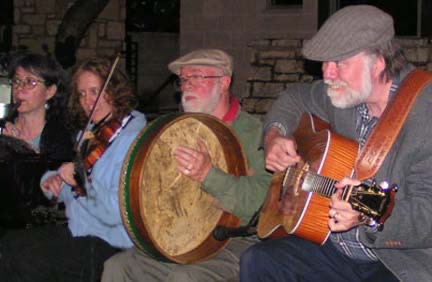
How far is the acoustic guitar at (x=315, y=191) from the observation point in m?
2.85

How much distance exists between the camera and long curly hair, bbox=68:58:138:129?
4090 millimetres

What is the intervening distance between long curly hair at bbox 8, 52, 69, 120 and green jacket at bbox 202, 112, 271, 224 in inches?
44.5

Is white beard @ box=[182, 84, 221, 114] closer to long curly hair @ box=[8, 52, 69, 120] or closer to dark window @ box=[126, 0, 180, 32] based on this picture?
long curly hair @ box=[8, 52, 69, 120]

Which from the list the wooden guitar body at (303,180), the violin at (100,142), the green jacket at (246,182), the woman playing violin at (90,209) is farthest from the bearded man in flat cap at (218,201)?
the violin at (100,142)

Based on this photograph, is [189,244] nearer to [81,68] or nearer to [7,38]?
[81,68]

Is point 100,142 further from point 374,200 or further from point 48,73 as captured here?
point 374,200

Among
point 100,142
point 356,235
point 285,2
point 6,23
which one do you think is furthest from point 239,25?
point 356,235

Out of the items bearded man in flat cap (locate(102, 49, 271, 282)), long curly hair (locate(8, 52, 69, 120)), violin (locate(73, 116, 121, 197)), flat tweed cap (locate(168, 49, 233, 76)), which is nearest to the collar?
bearded man in flat cap (locate(102, 49, 271, 282))

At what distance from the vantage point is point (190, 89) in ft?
13.5

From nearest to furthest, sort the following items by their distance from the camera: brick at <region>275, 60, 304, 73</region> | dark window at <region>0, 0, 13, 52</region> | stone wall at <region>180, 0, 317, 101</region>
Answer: brick at <region>275, 60, 304, 73</region>, stone wall at <region>180, 0, 317, 101</region>, dark window at <region>0, 0, 13, 52</region>

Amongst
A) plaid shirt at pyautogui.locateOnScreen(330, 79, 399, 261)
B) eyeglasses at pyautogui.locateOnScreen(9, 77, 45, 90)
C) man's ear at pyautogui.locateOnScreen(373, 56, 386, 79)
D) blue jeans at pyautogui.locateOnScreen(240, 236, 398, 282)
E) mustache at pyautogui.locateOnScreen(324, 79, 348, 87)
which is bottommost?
blue jeans at pyautogui.locateOnScreen(240, 236, 398, 282)

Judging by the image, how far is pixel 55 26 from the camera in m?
10.3

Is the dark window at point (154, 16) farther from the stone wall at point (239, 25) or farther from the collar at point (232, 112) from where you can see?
the collar at point (232, 112)

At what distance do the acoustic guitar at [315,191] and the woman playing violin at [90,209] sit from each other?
2.40ft
